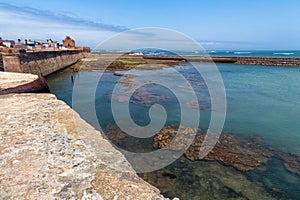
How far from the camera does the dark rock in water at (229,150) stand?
5852mm

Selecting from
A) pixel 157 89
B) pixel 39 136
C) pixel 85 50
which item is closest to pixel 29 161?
pixel 39 136

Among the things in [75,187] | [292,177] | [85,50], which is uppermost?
[85,50]

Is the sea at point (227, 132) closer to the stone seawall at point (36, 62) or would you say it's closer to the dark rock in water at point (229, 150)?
the dark rock in water at point (229, 150)

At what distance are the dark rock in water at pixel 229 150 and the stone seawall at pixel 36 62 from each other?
1332cm

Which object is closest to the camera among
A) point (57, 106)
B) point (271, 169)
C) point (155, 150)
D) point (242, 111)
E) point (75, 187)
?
point (75, 187)

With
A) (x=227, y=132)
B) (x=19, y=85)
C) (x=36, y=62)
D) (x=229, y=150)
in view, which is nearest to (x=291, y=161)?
(x=229, y=150)

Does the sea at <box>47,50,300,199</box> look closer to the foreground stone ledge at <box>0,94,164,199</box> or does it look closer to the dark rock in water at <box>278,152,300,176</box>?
the dark rock in water at <box>278,152,300,176</box>

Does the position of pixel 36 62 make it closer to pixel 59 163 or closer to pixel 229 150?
pixel 59 163

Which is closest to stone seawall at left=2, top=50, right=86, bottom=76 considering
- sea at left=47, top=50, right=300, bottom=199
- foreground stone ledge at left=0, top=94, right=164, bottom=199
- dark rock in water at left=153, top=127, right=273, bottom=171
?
sea at left=47, top=50, right=300, bottom=199

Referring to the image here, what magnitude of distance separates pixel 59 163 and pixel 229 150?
5.13 m

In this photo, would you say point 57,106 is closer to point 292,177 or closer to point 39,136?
point 39,136

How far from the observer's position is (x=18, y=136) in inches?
177

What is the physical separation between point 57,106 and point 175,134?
14.2 ft

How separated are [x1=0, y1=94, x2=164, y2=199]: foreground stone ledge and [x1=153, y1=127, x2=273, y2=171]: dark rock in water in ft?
8.99
